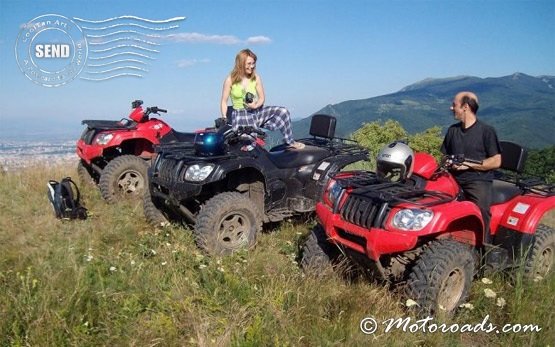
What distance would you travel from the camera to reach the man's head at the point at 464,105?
469 cm

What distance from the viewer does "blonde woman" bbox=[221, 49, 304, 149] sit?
6582 mm

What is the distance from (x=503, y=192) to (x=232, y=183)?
3.11m

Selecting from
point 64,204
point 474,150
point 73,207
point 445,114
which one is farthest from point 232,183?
point 445,114

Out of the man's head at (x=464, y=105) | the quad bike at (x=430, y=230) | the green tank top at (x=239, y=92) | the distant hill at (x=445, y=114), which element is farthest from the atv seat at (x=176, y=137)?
the distant hill at (x=445, y=114)

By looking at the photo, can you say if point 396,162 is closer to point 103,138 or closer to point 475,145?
point 475,145

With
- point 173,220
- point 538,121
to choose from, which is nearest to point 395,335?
point 173,220

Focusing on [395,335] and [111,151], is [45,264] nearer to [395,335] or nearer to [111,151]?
[395,335]

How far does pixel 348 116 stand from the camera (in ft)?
449

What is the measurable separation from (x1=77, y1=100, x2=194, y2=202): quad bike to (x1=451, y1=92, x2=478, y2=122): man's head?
441 cm

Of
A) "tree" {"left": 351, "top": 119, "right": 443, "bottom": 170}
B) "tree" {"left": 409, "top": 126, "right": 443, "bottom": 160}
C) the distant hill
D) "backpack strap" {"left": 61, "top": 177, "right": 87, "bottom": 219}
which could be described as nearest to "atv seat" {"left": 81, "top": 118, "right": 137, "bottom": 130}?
"backpack strap" {"left": 61, "top": 177, "right": 87, "bottom": 219}

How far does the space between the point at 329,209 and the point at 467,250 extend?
1219 millimetres

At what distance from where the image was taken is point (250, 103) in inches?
258

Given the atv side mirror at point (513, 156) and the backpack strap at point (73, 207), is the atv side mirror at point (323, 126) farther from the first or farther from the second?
the backpack strap at point (73, 207)

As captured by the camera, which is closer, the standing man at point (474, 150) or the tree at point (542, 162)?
the standing man at point (474, 150)
